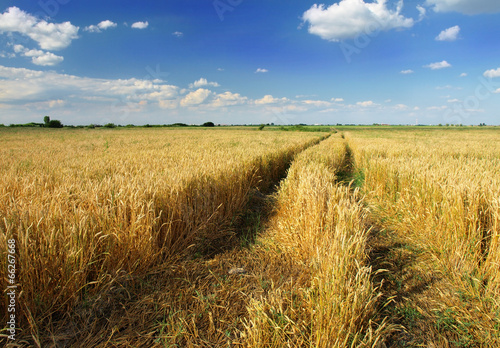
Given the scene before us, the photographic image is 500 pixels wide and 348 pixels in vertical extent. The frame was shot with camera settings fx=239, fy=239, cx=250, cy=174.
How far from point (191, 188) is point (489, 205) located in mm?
3561

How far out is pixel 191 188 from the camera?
3.48 metres

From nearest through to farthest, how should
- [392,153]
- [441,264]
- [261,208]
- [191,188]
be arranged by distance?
[441,264]
[191,188]
[261,208]
[392,153]

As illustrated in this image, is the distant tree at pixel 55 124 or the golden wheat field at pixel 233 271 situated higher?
the distant tree at pixel 55 124

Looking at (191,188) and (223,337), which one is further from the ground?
(191,188)

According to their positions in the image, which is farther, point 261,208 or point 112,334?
point 261,208

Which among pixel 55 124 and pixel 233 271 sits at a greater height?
pixel 55 124

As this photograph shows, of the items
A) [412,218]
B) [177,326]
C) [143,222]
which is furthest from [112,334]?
[412,218]

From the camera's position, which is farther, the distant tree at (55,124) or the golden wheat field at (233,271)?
the distant tree at (55,124)

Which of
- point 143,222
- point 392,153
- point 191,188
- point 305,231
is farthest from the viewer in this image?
point 392,153

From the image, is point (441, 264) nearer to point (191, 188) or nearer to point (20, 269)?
point (191, 188)

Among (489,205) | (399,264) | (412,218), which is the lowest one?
(399,264)

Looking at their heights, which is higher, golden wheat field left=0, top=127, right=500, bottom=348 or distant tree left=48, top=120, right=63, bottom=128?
distant tree left=48, top=120, right=63, bottom=128

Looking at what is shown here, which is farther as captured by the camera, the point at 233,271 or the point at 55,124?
the point at 55,124

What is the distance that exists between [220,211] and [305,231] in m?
1.47
